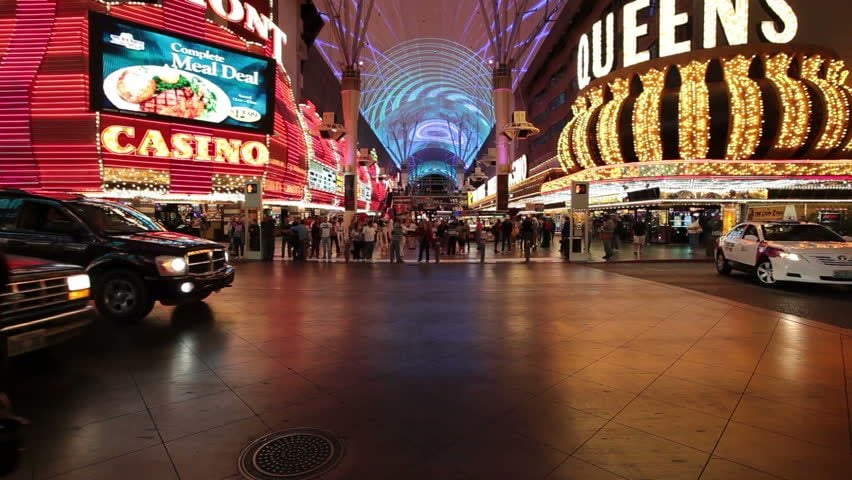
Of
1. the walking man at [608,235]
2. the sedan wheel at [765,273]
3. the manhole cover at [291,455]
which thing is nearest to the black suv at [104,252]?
the manhole cover at [291,455]

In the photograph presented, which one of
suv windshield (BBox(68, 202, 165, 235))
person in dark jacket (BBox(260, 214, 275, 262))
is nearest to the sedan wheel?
suv windshield (BBox(68, 202, 165, 235))

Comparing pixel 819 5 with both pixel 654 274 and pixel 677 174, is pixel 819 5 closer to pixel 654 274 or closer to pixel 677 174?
pixel 677 174

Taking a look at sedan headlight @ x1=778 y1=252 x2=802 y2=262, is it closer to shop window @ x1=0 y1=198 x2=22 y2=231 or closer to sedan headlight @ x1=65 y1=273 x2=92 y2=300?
sedan headlight @ x1=65 y1=273 x2=92 y2=300

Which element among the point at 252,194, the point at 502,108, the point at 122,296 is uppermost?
the point at 502,108

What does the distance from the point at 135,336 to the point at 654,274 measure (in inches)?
516

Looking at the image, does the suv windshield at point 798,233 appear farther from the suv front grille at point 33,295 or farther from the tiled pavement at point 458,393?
the suv front grille at point 33,295

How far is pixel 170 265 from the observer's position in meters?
7.35

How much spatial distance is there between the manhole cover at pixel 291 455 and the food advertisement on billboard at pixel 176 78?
957 inches

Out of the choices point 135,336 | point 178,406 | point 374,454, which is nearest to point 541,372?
point 374,454

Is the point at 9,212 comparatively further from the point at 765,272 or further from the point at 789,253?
the point at 765,272

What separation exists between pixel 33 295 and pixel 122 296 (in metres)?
2.82

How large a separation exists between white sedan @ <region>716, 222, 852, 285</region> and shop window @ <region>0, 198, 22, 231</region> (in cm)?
1451

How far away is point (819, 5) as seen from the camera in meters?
27.2

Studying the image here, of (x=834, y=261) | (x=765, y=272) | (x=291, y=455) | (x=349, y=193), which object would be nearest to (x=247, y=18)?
(x=349, y=193)
